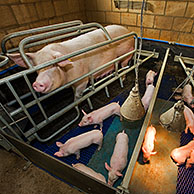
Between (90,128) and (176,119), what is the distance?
1549 millimetres

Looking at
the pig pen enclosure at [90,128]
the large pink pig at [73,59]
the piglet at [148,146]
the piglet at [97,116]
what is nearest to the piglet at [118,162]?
the pig pen enclosure at [90,128]

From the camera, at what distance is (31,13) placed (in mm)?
3631

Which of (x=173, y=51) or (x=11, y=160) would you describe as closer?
(x=11, y=160)

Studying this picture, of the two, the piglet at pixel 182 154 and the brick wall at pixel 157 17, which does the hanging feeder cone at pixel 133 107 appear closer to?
the piglet at pixel 182 154

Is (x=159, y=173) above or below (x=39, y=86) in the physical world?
below

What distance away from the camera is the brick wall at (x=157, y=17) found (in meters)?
3.73

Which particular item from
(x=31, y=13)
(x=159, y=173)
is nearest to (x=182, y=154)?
(x=159, y=173)

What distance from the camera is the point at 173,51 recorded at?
4125 millimetres

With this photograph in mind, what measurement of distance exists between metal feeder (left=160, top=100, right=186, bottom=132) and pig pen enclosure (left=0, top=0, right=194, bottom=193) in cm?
8

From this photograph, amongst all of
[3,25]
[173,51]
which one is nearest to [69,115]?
[3,25]

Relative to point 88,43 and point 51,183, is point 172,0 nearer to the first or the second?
point 88,43

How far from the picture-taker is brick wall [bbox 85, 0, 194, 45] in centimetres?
373

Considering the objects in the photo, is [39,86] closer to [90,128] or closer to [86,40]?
[90,128]

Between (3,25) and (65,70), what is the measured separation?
2.29m
